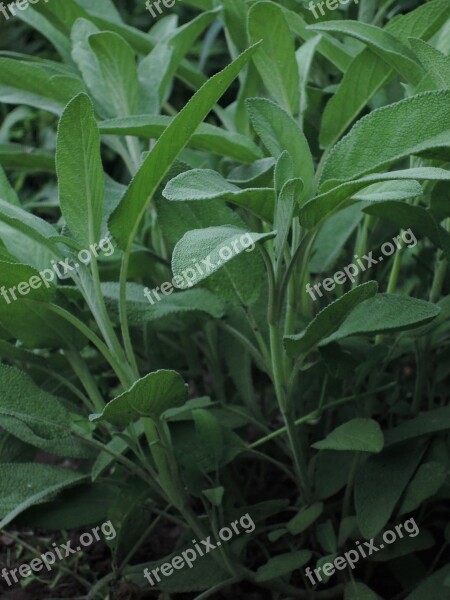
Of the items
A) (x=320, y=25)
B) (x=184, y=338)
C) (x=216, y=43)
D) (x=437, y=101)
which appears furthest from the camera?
(x=216, y=43)

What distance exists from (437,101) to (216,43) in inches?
74.5

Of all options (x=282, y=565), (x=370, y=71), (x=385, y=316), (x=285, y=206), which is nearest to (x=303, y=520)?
(x=282, y=565)

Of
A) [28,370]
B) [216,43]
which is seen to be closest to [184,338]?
[28,370]

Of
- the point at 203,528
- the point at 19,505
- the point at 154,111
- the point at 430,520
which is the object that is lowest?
the point at 430,520

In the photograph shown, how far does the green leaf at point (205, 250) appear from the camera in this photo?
0.55 m

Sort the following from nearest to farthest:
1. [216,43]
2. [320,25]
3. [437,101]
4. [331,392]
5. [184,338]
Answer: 1. [437,101]
2. [320,25]
3. [331,392]
4. [184,338]
5. [216,43]

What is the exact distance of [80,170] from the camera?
2.31ft

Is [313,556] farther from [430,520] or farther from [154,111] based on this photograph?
[154,111]

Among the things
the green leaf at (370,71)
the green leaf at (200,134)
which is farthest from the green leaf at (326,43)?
the green leaf at (200,134)

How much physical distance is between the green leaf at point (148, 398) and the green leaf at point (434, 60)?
0.33m

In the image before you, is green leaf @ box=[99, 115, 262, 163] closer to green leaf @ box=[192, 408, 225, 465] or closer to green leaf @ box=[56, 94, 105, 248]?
green leaf @ box=[56, 94, 105, 248]

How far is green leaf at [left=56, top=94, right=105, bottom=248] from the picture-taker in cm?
68

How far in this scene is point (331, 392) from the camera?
92cm

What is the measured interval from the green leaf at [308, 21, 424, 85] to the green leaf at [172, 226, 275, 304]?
0.78 ft
